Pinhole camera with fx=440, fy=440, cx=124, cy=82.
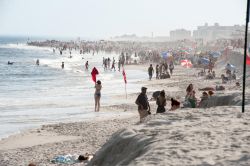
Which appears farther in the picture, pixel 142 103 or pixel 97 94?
pixel 97 94

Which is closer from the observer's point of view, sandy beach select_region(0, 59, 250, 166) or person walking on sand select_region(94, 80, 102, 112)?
sandy beach select_region(0, 59, 250, 166)

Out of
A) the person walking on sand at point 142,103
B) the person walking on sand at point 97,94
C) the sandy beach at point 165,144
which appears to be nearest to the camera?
the sandy beach at point 165,144

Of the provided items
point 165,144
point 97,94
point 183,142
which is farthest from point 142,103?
point 97,94

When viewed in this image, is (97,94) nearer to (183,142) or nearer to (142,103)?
(142,103)

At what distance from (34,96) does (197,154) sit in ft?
69.3

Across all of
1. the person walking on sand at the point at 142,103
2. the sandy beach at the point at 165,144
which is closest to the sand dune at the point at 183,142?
the sandy beach at the point at 165,144

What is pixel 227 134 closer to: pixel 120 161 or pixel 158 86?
pixel 120 161

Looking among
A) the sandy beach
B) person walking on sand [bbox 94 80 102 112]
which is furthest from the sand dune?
person walking on sand [bbox 94 80 102 112]

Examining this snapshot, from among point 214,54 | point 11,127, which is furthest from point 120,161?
point 214,54

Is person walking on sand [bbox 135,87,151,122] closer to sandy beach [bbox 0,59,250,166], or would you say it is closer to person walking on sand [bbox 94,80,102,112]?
sandy beach [bbox 0,59,250,166]

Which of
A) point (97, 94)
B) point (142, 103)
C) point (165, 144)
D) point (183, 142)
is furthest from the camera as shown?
point (97, 94)

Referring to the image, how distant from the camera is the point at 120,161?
754cm

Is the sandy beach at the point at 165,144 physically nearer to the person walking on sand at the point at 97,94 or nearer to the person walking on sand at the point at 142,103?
the person walking on sand at the point at 142,103

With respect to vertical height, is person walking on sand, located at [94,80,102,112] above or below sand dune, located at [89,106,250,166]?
below
